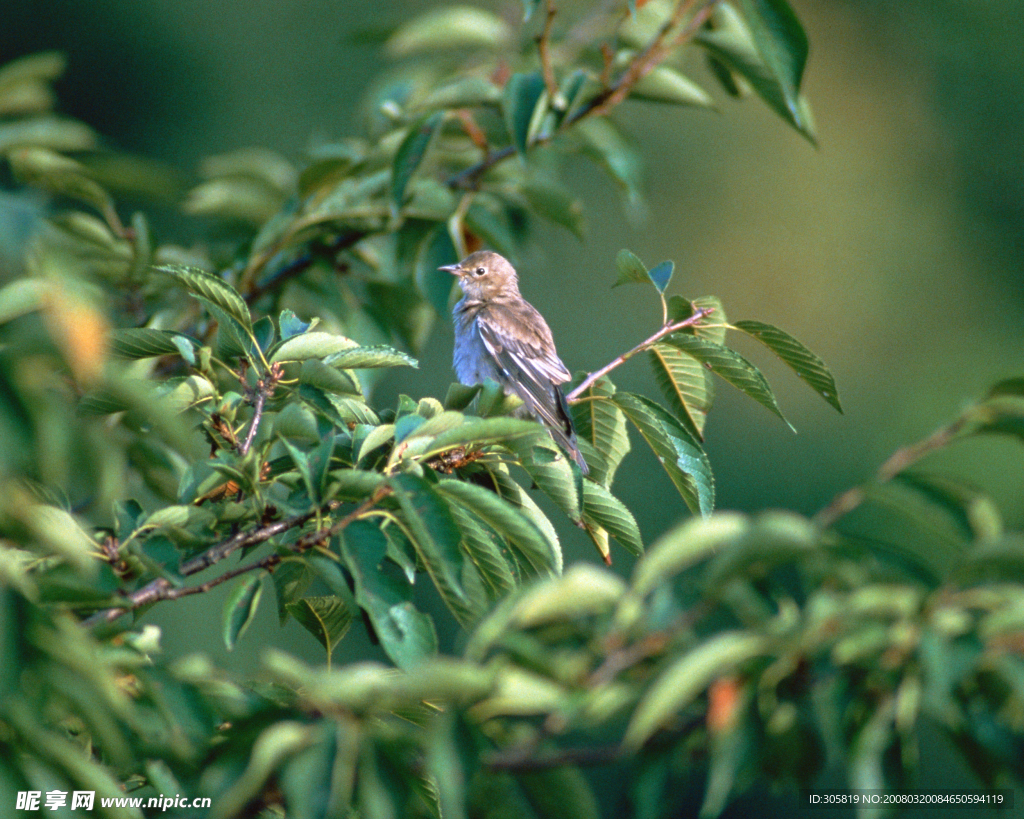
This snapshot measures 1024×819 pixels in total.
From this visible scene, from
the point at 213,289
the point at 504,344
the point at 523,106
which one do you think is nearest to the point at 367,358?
the point at 213,289

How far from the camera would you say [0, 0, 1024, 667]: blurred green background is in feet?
45.7

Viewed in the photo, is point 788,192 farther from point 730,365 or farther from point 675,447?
point 675,447

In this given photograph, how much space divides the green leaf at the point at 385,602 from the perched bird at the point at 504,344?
101 inches

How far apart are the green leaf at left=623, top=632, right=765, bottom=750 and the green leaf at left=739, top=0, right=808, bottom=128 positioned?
247 cm

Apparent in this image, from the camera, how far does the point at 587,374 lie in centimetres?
306

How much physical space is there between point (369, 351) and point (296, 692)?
2.97 ft

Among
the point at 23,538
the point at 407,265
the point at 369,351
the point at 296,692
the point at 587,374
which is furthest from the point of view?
the point at 407,265

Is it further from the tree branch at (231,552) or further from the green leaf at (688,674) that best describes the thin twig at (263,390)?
the green leaf at (688,674)

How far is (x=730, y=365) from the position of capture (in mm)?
2689

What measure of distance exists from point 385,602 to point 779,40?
95.3 inches

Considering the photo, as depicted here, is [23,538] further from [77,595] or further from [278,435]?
[278,435]

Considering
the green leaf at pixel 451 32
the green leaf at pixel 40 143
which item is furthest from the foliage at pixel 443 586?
the green leaf at pixel 451 32

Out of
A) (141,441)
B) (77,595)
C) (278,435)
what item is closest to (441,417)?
(278,435)

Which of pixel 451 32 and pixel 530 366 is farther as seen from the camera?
pixel 530 366
